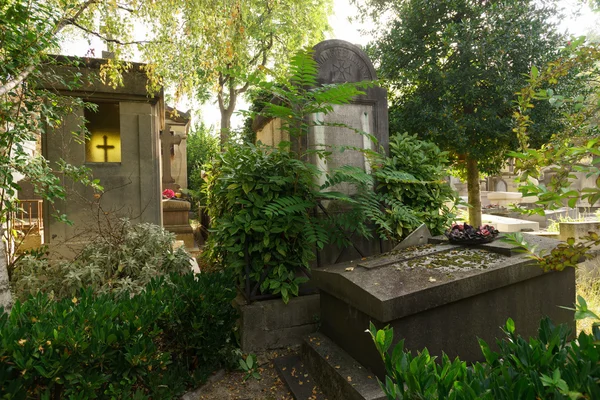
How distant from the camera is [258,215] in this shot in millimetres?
3975

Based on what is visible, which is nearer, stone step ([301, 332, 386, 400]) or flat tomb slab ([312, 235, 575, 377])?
stone step ([301, 332, 386, 400])

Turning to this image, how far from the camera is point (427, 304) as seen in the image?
2.79 metres

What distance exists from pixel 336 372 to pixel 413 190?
2668mm

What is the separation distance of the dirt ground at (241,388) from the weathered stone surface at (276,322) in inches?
13.2

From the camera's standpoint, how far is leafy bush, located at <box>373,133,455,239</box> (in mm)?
4531

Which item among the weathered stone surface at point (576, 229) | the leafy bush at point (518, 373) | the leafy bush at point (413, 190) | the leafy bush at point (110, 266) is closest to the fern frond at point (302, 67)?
the leafy bush at point (413, 190)

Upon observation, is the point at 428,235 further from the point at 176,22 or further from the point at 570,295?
the point at 176,22

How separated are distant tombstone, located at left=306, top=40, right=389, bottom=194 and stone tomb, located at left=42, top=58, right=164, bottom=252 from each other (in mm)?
2613

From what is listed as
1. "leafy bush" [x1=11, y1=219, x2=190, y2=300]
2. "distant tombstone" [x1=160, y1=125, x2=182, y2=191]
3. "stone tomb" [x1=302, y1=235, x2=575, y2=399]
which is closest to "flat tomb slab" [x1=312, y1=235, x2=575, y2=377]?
"stone tomb" [x1=302, y1=235, x2=575, y2=399]

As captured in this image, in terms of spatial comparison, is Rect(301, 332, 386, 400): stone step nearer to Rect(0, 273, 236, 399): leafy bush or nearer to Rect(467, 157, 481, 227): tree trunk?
Rect(0, 273, 236, 399): leafy bush

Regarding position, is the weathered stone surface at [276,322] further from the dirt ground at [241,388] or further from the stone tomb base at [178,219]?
the stone tomb base at [178,219]

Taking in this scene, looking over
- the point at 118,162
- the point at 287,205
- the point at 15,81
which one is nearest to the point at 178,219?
the point at 118,162

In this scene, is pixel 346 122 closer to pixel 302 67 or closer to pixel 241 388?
pixel 302 67

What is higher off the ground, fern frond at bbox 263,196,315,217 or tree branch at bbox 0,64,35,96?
tree branch at bbox 0,64,35,96
